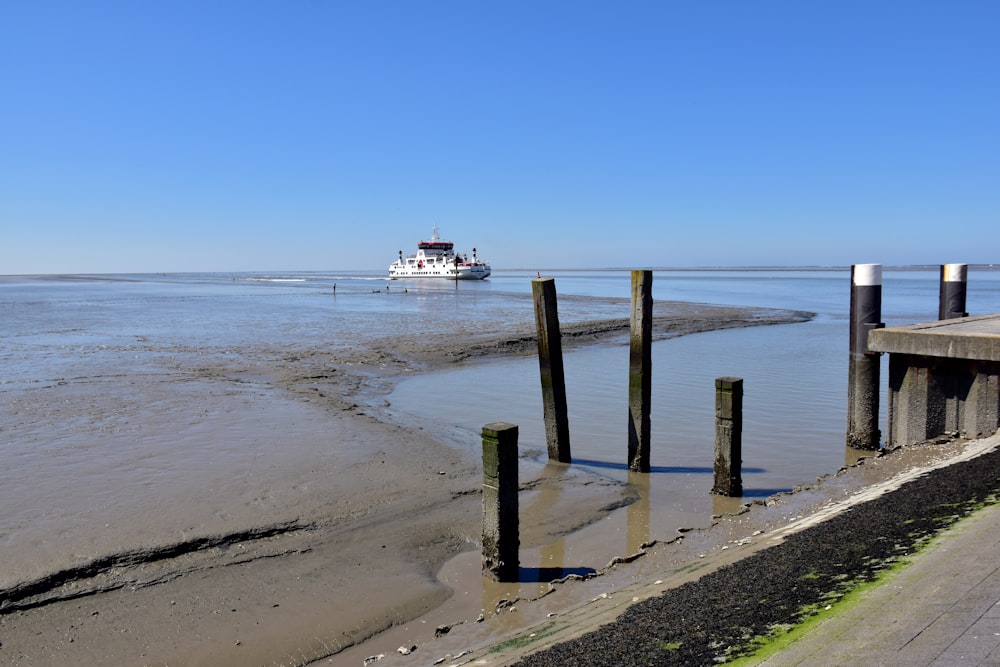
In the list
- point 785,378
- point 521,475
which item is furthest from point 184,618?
point 785,378

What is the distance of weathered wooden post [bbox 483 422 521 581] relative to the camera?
629 cm

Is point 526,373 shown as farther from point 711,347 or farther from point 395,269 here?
point 395,269

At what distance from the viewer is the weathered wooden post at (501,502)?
6293 millimetres

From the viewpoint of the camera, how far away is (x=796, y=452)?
10.4 m

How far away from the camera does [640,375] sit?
980cm

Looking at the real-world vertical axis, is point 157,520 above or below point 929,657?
below

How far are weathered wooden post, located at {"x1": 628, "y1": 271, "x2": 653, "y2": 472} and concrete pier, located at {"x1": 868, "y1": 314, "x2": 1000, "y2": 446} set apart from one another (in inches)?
113

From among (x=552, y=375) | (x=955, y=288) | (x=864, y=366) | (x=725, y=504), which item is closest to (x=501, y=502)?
(x=725, y=504)

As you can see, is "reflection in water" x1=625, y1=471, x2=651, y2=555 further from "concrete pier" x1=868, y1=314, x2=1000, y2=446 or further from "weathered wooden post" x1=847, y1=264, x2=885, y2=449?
"concrete pier" x1=868, y1=314, x2=1000, y2=446

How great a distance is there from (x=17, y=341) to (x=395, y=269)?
81.3 meters

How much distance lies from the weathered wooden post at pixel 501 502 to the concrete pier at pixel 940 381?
18.3ft

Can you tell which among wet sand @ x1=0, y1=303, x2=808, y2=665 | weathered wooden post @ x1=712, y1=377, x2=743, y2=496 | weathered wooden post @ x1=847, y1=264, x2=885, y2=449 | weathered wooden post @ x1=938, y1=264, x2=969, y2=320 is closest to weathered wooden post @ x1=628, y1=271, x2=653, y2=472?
wet sand @ x1=0, y1=303, x2=808, y2=665

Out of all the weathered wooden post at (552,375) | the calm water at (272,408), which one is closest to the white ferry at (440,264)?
the calm water at (272,408)

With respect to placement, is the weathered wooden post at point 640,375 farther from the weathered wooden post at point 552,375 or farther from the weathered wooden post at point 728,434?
the weathered wooden post at point 728,434
